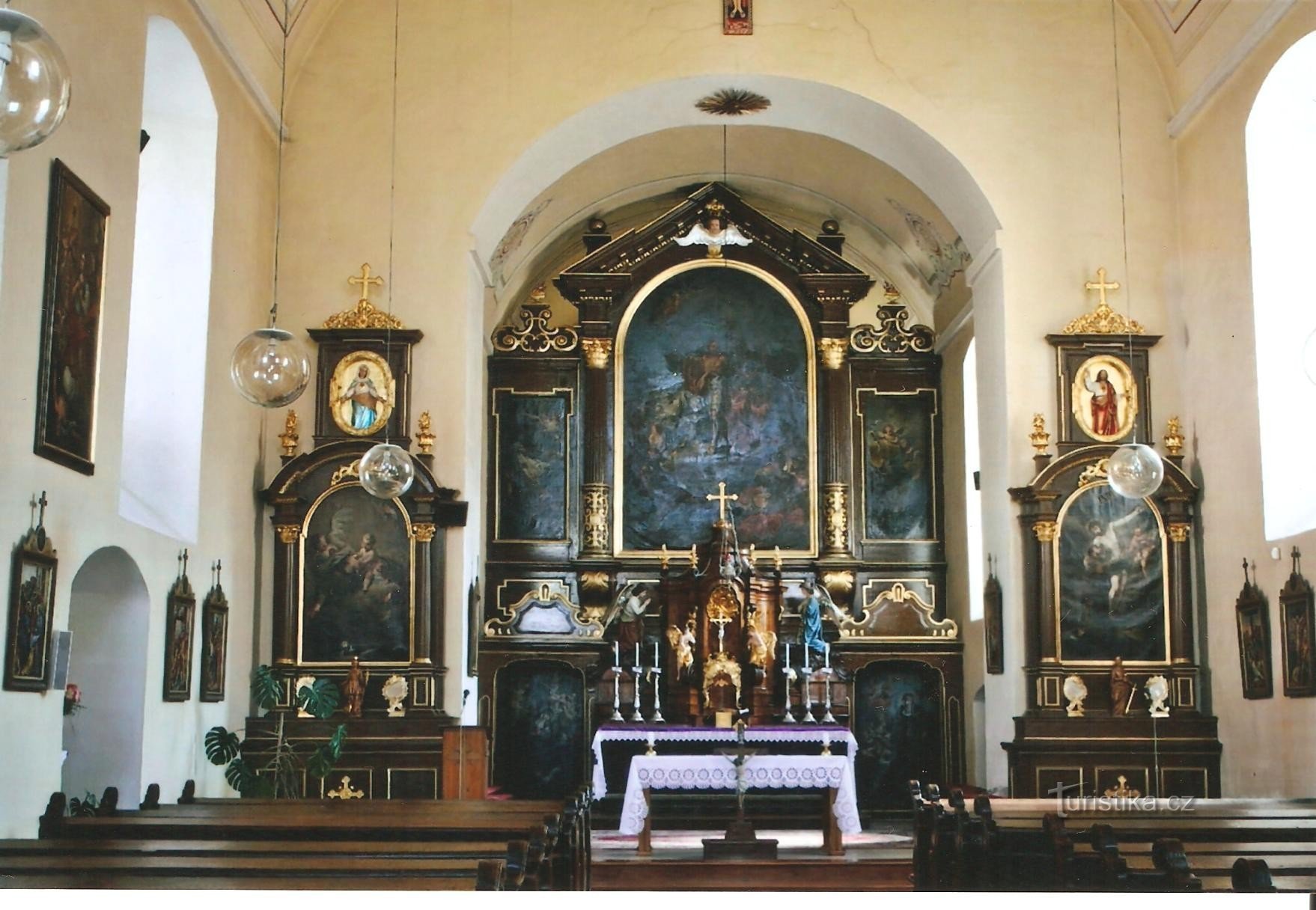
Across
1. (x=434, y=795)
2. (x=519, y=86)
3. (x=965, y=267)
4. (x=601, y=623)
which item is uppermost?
(x=519, y=86)

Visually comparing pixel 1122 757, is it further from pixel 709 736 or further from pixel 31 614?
pixel 31 614

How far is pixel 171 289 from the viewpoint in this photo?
1198 cm

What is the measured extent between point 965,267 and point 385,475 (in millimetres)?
7266

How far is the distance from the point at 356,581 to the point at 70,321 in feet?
14.8

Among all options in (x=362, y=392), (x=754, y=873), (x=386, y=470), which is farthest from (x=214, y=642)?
(x=754, y=873)

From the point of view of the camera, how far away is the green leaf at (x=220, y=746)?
460 inches

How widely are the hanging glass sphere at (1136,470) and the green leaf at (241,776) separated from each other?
6553 millimetres

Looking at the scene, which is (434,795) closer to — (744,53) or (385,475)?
(385,475)

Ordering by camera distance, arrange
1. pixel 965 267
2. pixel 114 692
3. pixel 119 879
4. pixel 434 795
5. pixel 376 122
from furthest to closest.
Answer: pixel 965 267, pixel 376 122, pixel 434 795, pixel 114 692, pixel 119 879

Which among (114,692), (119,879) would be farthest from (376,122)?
(119,879)

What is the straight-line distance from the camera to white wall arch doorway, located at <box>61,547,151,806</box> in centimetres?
1062

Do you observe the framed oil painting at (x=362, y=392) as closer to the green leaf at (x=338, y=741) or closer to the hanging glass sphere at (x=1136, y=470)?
the green leaf at (x=338, y=741)

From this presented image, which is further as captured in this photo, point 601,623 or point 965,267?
point 601,623

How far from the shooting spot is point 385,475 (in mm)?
11203
